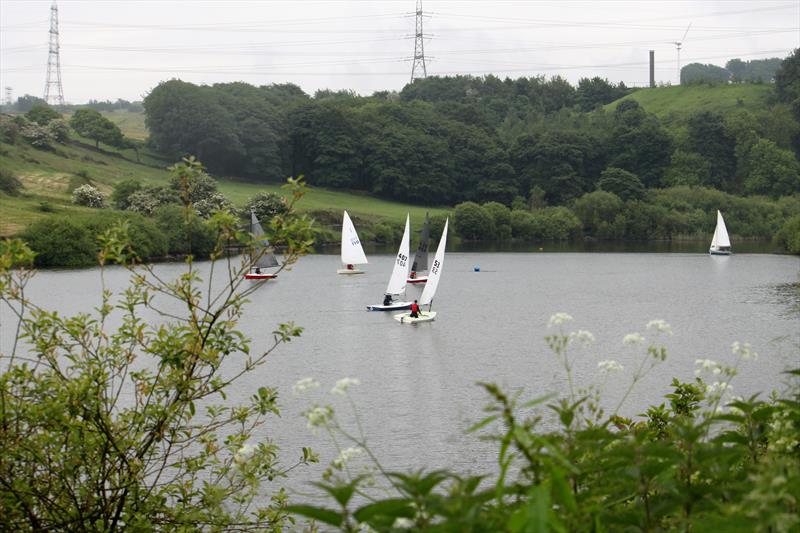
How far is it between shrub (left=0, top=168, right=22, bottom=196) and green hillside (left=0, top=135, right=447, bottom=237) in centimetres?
130

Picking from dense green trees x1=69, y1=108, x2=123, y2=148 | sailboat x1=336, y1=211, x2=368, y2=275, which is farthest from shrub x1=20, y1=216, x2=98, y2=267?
dense green trees x1=69, y1=108, x2=123, y2=148

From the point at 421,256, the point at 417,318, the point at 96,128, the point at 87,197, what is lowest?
the point at 417,318

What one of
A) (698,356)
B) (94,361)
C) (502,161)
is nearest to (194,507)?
(94,361)

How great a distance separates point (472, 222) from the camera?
14188cm

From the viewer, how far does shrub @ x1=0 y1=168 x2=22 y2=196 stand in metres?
112

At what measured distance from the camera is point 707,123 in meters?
176

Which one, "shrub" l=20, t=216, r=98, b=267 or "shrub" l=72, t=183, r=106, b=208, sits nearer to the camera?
"shrub" l=20, t=216, r=98, b=267

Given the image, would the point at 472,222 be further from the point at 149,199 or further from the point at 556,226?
the point at 149,199

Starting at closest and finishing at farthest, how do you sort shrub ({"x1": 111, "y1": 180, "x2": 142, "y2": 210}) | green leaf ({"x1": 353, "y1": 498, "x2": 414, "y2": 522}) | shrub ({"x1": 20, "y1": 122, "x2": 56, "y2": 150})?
green leaf ({"x1": 353, "y1": 498, "x2": 414, "y2": 522}) → shrub ({"x1": 111, "y1": 180, "x2": 142, "y2": 210}) → shrub ({"x1": 20, "y1": 122, "x2": 56, "y2": 150})

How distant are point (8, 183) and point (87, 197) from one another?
866cm

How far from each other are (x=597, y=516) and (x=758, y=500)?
1.09 meters

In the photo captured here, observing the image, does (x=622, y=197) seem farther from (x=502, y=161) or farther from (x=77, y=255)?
(x=77, y=255)

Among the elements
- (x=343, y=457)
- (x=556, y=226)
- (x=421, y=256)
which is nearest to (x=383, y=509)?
(x=343, y=457)

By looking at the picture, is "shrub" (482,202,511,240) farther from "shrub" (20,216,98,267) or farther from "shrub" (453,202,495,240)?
"shrub" (20,216,98,267)
